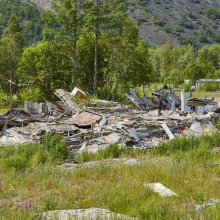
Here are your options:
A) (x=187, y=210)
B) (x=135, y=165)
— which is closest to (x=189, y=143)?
(x=135, y=165)

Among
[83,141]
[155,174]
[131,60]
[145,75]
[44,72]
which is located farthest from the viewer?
[145,75]

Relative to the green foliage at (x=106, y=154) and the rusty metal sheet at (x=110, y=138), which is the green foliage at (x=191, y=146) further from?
the rusty metal sheet at (x=110, y=138)

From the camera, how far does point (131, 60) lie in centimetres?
2656

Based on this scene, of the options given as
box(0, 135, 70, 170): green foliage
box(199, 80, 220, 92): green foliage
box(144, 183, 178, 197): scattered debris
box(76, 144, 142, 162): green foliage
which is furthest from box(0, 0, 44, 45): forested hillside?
box(144, 183, 178, 197): scattered debris

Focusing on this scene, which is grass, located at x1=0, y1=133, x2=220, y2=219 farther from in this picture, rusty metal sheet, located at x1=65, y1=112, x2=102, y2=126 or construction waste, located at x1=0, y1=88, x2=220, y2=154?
rusty metal sheet, located at x1=65, y1=112, x2=102, y2=126

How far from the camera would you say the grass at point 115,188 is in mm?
3689

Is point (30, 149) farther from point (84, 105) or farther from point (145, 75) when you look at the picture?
point (145, 75)

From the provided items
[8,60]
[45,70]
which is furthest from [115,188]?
[45,70]

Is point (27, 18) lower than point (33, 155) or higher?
higher

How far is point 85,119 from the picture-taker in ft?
37.5

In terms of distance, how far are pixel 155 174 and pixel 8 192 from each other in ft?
11.0

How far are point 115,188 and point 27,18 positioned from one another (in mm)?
214505

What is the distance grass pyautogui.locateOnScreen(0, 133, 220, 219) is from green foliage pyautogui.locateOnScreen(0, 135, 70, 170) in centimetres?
8

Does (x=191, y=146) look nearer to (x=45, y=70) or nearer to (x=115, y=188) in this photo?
(x=115, y=188)
